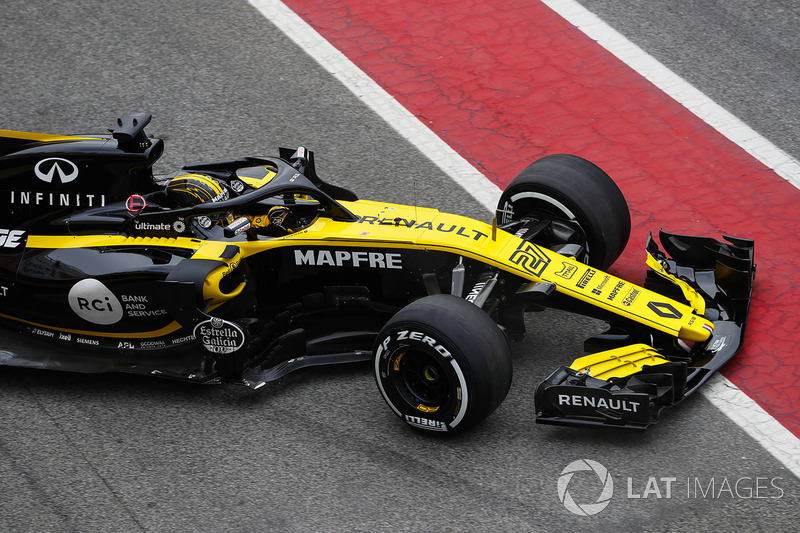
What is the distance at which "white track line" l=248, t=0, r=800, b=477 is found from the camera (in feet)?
27.2

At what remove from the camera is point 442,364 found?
525 cm

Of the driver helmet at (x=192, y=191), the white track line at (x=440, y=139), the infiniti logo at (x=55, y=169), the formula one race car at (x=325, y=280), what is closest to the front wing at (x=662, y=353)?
the formula one race car at (x=325, y=280)

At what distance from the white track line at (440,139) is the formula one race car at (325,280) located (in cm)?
173

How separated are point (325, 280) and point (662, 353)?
2.08 metres

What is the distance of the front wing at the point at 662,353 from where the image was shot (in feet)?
17.4

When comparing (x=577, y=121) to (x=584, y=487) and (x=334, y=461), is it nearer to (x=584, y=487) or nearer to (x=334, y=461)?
(x=584, y=487)

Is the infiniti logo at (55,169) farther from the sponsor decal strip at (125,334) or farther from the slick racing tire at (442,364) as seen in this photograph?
the slick racing tire at (442,364)

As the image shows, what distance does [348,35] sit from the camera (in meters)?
10.1

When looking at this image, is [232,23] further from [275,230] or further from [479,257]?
[479,257]

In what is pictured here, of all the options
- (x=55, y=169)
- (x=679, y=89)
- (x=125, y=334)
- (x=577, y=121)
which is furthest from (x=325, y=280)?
(x=679, y=89)

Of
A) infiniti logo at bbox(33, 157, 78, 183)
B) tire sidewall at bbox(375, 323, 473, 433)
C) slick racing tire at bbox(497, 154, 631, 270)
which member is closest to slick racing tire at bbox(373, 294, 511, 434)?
tire sidewall at bbox(375, 323, 473, 433)

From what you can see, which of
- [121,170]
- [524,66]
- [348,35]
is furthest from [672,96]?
[121,170]

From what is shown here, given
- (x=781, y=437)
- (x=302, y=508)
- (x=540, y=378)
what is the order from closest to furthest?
(x=302, y=508)
(x=781, y=437)
(x=540, y=378)

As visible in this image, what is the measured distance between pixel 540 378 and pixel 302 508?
68.2 inches
